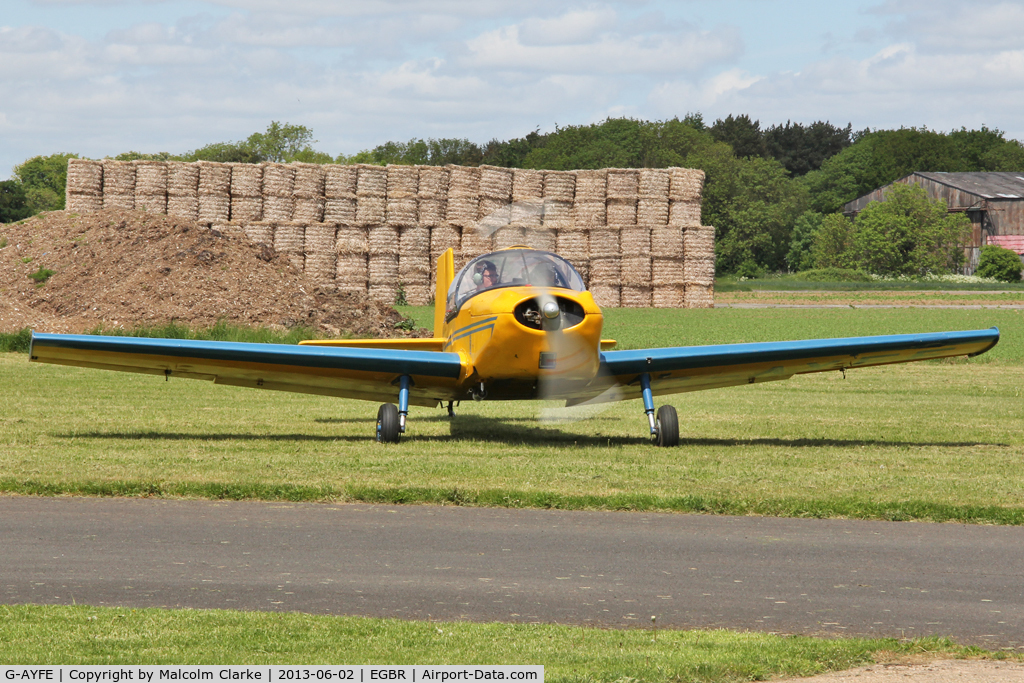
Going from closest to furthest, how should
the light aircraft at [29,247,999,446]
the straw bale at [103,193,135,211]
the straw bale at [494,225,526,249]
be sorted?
the light aircraft at [29,247,999,446] < the straw bale at [494,225,526,249] < the straw bale at [103,193,135,211]

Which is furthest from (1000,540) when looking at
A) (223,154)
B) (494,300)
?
(223,154)

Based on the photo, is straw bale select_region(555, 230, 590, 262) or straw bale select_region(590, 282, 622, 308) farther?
straw bale select_region(590, 282, 622, 308)

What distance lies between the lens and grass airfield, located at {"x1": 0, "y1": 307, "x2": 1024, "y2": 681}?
481cm

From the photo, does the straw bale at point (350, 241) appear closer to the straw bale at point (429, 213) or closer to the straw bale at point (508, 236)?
the straw bale at point (429, 213)

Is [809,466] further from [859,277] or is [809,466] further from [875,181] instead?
[875,181]

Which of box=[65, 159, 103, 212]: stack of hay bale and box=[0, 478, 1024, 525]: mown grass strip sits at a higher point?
box=[65, 159, 103, 212]: stack of hay bale

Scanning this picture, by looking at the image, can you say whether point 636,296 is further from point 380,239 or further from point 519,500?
point 519,500

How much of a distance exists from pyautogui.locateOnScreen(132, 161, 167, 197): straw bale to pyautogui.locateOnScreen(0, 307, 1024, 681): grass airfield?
43.7 feet

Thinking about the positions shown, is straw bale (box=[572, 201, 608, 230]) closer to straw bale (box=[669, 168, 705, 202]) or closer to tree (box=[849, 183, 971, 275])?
straw bale (box=[669, 168, 705, 202])

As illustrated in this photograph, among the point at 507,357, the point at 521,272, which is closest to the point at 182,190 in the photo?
the point at 521,272

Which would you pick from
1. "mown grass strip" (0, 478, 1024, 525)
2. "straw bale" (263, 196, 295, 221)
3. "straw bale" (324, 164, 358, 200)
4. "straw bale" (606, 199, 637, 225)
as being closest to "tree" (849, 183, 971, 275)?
"straw bale" (606, 199, 637, 225)

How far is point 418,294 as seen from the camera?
35.6 meters

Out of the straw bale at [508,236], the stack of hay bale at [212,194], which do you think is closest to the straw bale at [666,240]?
the straw bale at [508,236]

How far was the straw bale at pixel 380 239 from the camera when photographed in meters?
34.7
